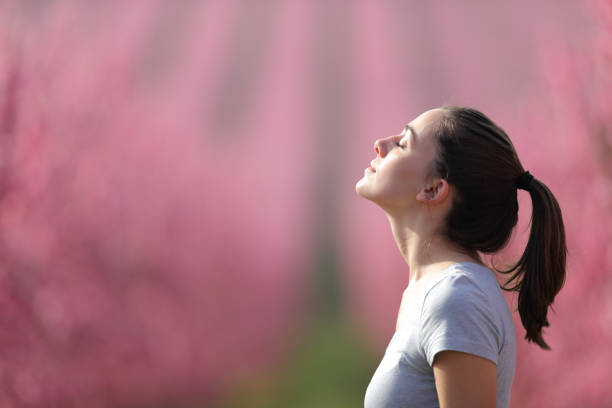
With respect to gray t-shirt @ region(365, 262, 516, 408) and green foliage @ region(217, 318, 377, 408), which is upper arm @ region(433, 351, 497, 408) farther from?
green foliage @ region(217, 318, 377, 408)

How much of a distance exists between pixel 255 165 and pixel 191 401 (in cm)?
251

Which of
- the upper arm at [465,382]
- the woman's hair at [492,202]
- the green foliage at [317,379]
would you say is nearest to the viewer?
the upper arm at [465,382]

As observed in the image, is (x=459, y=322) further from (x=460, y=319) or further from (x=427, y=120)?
(x=427, y=120)

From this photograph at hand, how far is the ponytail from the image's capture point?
1169 mm

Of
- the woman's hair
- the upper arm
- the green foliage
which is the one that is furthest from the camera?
the green foliage

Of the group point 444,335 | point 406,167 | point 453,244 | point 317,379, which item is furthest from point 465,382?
point 317,379

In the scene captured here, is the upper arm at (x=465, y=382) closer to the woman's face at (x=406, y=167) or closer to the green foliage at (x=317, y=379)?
the woman's face at (x=406, y=167)

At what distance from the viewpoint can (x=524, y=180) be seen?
117 cm

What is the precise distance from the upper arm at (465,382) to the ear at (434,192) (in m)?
0.29

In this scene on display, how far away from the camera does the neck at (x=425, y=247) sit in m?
1.16

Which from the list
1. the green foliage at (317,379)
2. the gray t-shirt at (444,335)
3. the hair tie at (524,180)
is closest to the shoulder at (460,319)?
the gray t-shirt at (444,335)

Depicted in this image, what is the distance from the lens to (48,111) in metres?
2.59

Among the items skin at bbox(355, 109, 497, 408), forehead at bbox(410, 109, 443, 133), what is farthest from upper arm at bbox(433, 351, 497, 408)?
forehead at bbox(410, 109, 443, 133)

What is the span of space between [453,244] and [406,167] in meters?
0.17
